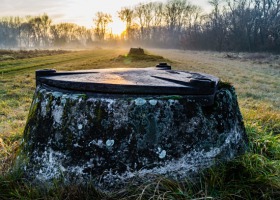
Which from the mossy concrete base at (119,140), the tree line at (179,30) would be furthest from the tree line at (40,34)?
the mossy concrete base at (119,140)

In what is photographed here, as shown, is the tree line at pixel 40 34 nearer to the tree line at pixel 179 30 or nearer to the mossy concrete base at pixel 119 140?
the tree line at pixel 179 30

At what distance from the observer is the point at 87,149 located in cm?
218

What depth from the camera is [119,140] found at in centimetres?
217

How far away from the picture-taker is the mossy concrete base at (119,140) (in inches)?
85.1

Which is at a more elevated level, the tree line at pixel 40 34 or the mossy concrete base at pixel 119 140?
the tree line at pixel 40 34

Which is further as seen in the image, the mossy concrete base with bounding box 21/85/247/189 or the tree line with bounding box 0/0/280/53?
the tree line with bounding box 0/0/280/53

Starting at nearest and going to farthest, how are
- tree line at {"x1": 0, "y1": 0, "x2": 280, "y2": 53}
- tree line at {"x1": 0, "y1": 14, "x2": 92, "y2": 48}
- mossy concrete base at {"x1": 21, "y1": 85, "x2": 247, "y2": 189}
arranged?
1. mossy concrete base at {"x1": 21, "y1": 85, "x2": 247, "y2": 189}
2. tree line at {"x1": 0, "y1": 0, "x2": 280, "y2": 53}
3. tree line at {"x1": 0, "y1": 14, "x2": 92, "y2": 48}

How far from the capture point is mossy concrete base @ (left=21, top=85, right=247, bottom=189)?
216 cm

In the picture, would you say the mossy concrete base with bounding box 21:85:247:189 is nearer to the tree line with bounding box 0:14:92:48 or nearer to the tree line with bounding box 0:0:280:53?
the tree line with bounding box 0:0:280:53

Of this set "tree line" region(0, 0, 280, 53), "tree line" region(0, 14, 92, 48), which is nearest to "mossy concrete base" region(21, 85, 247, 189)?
"tree line" region(0, 0, 280, 53)

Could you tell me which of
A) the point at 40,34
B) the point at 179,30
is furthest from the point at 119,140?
the point at 40,34

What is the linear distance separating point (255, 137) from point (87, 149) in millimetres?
2167

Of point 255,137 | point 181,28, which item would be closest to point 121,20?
point 181,28

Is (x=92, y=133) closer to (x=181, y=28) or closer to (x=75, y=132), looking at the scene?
(x=75, y=132)
